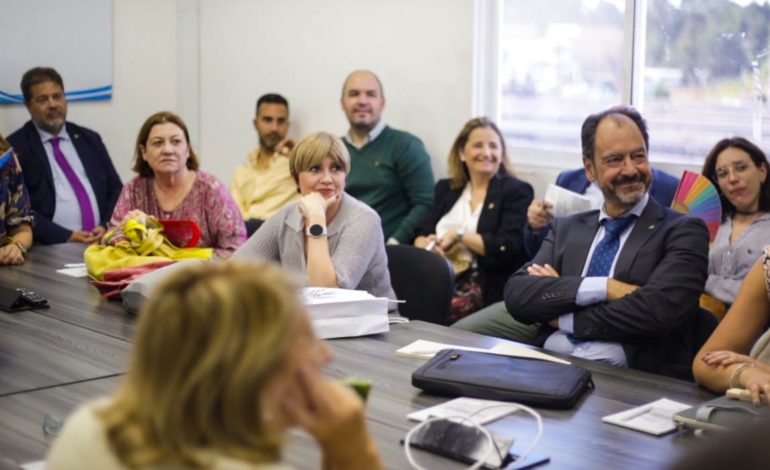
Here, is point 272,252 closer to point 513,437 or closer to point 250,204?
point 513,437

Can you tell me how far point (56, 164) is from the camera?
6.02m

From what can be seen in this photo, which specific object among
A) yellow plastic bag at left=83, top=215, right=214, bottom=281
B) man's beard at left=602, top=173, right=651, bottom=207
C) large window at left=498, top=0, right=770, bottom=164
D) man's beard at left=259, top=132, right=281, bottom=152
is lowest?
yellow plastic bag at left=83, top=215, right=214, bottom=281

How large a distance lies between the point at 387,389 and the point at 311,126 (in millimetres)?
4140

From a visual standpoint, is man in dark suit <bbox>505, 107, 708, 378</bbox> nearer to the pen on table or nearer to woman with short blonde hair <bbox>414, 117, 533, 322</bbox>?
the pen on table

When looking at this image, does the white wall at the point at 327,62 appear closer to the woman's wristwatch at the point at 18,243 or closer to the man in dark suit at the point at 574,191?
the man in dark suit at the point at 574,191

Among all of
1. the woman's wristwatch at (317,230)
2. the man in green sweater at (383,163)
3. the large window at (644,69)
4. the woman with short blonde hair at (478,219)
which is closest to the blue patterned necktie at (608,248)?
the woman's wristwatch at (317,230)

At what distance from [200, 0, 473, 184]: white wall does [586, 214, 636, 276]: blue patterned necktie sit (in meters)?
2.43

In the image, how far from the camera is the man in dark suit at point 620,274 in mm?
2922

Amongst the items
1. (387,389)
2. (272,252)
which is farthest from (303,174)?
(387,389)

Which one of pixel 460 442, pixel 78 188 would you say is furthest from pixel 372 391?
pixel 78 188

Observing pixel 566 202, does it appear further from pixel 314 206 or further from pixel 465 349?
pixel 465 349

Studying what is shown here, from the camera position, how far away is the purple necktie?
6.03m

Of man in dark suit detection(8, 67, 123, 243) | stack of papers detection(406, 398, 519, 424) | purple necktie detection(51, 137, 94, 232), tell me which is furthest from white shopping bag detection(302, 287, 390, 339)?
purple necktie detection(51, 137, 94, 232)

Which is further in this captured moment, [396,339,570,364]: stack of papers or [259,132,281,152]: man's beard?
[259,132,281,152]: man's beard
